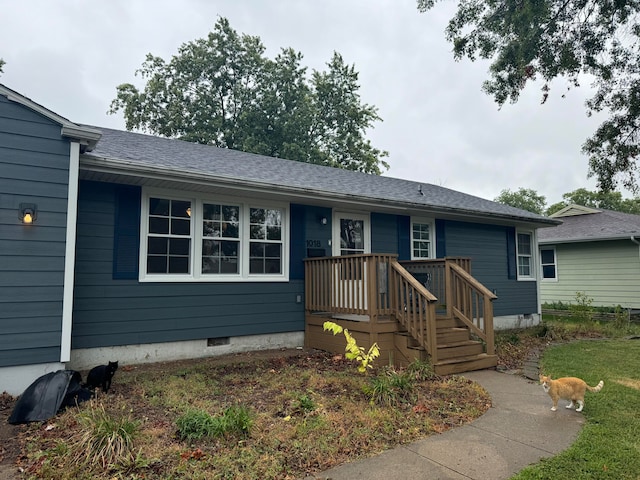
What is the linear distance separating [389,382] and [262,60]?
24.1 metres

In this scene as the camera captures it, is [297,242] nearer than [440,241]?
Yes

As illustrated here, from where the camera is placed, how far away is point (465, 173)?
116 ft

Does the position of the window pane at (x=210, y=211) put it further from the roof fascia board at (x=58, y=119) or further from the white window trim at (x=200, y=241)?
the roof fascia board at (x=58, y=119)

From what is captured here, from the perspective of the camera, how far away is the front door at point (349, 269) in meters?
6.10

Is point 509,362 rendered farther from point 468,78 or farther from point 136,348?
point 468,78

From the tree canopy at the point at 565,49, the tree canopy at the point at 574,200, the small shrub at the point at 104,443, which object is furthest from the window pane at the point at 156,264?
the tree canopy at the point at 574,200

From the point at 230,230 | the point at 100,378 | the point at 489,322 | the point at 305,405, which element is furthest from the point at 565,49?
the point at 100,378

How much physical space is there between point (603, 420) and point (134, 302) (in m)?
5.87

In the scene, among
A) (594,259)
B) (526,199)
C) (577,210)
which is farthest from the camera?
(526,199)

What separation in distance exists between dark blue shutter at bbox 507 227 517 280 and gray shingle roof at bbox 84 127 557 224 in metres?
0.59

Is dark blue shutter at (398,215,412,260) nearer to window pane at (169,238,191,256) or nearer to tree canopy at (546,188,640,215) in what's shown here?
window pane at (169,238,191,256)

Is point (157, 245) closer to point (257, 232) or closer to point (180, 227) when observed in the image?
point (180, 227)

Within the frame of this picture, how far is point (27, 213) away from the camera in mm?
4531

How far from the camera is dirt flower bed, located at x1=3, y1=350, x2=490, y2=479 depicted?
2.81 metres
